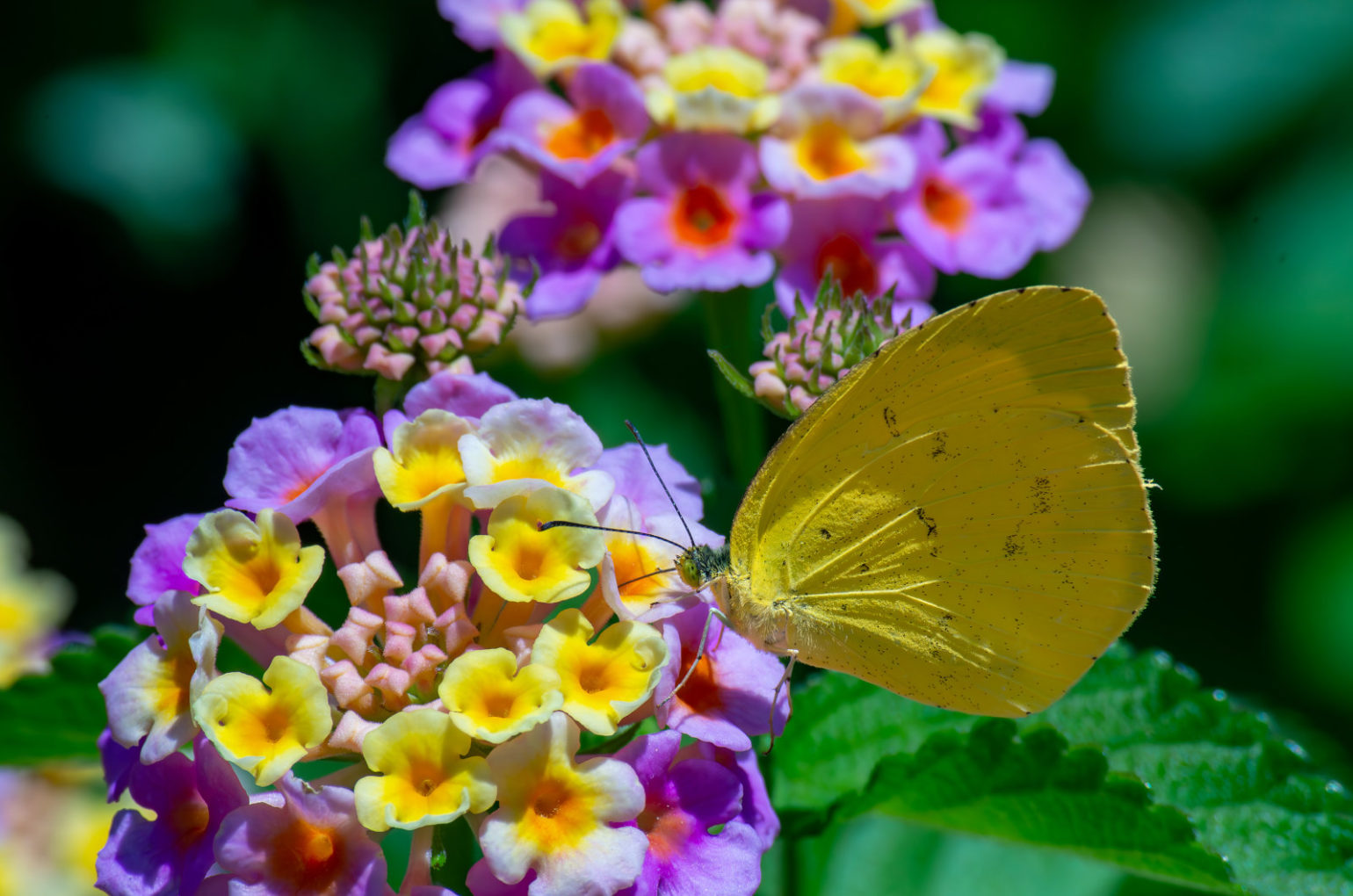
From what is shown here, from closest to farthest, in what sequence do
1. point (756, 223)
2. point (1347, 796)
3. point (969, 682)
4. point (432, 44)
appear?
point (1347, 796) < point (969, 682) < point (756, 223) < point (432, 44)

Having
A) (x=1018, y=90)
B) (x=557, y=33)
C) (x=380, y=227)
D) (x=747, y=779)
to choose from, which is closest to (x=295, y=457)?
(x=747, y=779)

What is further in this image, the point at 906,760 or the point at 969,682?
the point at 969,682

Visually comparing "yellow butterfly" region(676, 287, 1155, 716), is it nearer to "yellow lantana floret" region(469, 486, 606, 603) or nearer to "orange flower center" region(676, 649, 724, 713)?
"orange flower center" region(676, 649, 724, 713)

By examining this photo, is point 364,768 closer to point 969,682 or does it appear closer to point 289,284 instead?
point 969,682

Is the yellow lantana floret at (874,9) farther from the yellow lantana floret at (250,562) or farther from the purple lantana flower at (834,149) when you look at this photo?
the yellow lantana floret at (250,562)

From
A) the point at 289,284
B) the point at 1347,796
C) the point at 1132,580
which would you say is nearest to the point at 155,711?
the point at 1132,580

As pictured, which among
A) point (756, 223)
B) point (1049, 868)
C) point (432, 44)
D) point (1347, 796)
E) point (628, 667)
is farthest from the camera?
point (432, 44)

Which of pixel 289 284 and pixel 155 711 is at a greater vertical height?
pixel 155 711
